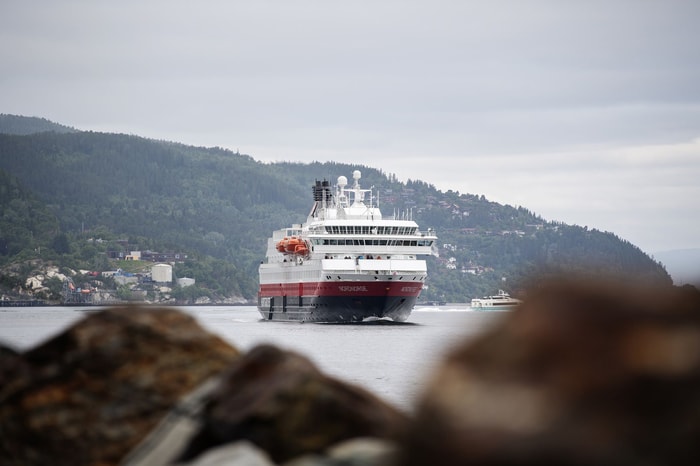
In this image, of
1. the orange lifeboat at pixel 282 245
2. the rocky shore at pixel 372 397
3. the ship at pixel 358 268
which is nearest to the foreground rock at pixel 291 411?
the rocky shore at pixel 372 397

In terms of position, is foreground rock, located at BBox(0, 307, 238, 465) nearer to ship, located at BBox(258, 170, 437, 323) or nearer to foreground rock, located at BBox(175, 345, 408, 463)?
foreground rock, located at BBox(175, 345, 408, 463)

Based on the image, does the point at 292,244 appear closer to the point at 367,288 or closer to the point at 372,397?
the point at 367,288

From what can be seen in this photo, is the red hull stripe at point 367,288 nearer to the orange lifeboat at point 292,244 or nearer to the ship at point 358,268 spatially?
the ship at point 358,268

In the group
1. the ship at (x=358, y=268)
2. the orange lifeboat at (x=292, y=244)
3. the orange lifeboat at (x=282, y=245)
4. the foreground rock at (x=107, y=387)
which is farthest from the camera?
the orange lifeboat at (x=282, y=245)

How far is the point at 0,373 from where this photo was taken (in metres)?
12.2

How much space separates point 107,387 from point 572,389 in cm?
640

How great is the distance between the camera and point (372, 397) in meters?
10.3

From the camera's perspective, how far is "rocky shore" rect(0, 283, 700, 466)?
577cm

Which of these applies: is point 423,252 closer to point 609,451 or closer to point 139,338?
point 139,338

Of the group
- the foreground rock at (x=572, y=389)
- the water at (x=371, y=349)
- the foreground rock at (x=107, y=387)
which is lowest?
the water at (x=371, y=349)

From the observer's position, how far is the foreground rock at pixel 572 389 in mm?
5695

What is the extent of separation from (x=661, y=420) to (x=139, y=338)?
6.44 meters

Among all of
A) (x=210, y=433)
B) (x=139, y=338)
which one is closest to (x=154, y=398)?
(x=139, y=338)

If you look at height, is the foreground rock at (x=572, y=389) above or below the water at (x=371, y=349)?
above
